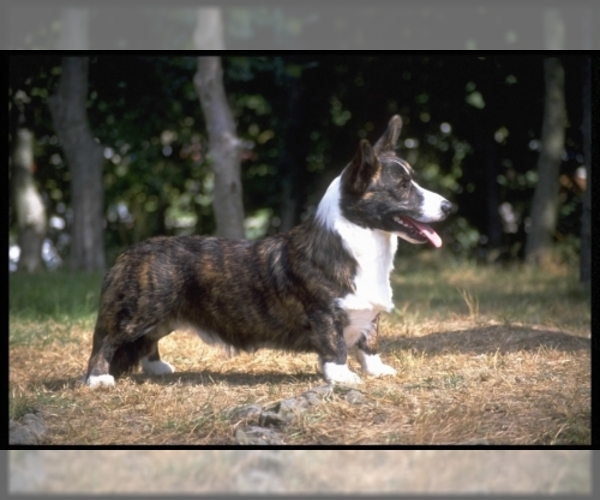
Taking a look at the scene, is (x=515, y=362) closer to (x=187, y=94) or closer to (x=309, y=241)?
(x=309, y=241)

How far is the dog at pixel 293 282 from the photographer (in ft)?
18.2

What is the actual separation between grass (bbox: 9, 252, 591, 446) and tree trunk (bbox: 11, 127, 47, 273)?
4.13 metres

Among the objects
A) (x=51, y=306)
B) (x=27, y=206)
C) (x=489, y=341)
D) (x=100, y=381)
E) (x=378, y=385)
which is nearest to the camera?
(x=378, y=385)

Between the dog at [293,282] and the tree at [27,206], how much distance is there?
6.81m

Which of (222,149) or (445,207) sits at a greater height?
(222,149)

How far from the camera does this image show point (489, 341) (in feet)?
21.8

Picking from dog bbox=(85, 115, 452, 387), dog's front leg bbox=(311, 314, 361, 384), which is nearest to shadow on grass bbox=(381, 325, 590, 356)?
dog bbox=(85, 115, 452, 387)

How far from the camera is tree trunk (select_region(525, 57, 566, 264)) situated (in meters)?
11.6

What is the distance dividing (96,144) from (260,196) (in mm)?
3064

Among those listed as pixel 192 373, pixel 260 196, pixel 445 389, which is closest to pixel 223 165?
pixel 260 196

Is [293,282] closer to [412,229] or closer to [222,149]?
[412,229]

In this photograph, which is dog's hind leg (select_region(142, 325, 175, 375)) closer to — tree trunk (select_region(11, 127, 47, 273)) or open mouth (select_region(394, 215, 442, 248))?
open mouth (select_region(394, 215, 442, 248))

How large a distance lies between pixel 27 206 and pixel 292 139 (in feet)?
11.2

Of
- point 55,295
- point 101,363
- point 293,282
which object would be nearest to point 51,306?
point 55,295
